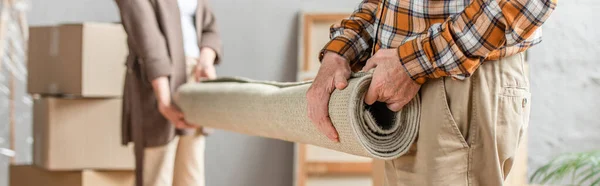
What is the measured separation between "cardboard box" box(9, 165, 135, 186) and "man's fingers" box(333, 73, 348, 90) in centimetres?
205

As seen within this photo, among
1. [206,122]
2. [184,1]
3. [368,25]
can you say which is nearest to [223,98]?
[206,122]

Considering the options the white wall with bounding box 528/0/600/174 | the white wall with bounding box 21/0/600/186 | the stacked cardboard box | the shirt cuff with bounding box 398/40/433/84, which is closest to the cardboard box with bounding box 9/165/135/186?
the stacked cardboard box

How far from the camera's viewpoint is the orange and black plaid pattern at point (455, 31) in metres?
1.15

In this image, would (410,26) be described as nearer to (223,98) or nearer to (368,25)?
(368,25)

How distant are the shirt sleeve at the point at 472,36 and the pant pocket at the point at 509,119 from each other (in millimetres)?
81

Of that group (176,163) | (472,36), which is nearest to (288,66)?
(176,163)

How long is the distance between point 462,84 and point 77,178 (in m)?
2.34

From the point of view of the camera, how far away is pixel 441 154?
123 cm

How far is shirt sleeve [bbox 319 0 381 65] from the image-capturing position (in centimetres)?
151

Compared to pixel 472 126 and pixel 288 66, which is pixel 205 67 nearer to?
pixel 288 66

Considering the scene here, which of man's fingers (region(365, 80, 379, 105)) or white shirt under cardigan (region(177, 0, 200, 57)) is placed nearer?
man's fingers (region(365, 80, 379, 105))

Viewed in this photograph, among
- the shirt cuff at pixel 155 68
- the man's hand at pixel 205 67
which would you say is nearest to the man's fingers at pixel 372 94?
the shirt cuff at pixel 155 68

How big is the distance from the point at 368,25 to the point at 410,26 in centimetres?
23

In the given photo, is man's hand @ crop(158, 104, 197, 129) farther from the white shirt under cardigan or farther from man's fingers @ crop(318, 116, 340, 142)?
man's fingers @ crop(318, 116, 340, 142)
